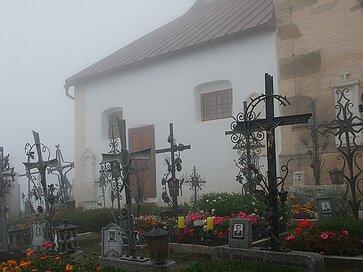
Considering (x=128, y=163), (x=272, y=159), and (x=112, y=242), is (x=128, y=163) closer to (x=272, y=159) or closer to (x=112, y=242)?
(x=112, y=242)

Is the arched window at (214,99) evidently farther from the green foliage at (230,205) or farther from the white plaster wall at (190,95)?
the green foliage at (230,205)

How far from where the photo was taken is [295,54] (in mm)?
13977

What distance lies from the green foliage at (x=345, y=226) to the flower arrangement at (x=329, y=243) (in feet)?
0.31

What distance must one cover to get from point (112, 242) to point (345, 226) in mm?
3843

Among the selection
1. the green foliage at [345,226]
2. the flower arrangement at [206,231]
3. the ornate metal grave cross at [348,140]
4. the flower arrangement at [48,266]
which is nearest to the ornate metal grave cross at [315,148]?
the ornate metal grave cross at [348,140]

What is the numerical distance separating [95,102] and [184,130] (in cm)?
552

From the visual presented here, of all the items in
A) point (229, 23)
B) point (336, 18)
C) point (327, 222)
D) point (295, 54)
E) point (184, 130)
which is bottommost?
point (327, 222)

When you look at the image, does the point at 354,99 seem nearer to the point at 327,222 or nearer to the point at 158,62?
the point at 327,222

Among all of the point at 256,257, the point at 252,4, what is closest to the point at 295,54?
the point at 252,4

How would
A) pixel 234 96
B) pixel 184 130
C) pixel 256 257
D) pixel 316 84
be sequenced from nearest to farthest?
1. pixel 256 257
2. pixel 316 84
3. pixel 234 96
4. pixel 184 130

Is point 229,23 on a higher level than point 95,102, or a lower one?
higher

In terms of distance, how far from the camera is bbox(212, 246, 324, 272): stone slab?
536 cm

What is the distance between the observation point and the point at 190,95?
16547 mm

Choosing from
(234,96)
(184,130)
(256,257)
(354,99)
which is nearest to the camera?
(256,257)
